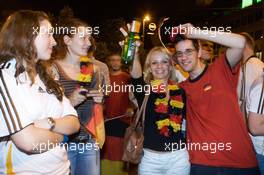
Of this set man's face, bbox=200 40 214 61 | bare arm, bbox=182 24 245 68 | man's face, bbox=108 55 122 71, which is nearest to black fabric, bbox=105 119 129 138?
man's face, bbox=108 55 122 71

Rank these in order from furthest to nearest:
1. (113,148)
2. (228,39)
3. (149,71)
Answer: (113,148), (149,71), (228,39)

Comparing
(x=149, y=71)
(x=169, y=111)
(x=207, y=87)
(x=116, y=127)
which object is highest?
(x=149, y=71)

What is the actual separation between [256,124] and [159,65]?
1050 millimetres

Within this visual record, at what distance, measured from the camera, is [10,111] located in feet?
7.01

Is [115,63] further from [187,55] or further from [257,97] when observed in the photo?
[257,97]

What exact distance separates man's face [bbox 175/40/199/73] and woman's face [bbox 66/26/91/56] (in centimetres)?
86

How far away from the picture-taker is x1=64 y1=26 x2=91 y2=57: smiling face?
3.62 m

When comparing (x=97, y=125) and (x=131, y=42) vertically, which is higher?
(x=131, y=42)

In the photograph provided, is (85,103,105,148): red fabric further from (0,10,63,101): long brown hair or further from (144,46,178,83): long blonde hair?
(0,10,63,101): long brown hair

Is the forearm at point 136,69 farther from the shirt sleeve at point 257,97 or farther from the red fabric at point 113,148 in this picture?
the red fabric at point 113,148

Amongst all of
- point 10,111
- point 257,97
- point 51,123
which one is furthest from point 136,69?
point 10,111

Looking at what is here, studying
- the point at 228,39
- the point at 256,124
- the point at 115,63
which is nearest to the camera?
the point at 228,39

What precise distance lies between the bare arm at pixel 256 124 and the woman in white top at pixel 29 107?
1583mm

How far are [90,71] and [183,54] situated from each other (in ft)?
2.85
